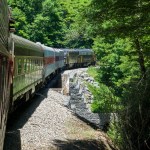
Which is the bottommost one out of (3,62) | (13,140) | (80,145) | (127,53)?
(80,145)

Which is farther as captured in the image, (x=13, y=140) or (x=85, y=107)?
(x=85, y=107)

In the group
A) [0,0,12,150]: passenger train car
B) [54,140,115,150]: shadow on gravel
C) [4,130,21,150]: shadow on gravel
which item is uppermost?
[0,0,12,150]: passenger train car

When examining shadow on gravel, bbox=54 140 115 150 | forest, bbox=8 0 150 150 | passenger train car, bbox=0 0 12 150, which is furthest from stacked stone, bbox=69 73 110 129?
passenger train car, bbox=0 0 12 150

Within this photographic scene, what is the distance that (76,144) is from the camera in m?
11.1

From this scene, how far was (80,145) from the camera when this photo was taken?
435 inches

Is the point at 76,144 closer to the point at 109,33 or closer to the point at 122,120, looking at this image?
the point at 122,120

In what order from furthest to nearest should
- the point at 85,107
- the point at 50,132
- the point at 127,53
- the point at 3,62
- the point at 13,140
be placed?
the point at 85,107 < the point at 127,53 < the point at 50,132 < the point at 13,140 < the point at 3,62

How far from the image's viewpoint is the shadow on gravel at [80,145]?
1053 cm

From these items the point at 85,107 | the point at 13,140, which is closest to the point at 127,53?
the point at 85,107

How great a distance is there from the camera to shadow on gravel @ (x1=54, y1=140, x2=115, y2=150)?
1053 centimetres

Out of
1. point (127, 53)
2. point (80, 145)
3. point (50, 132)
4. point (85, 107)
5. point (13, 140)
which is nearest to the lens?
point (13, 140)

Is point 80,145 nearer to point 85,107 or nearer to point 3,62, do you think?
point 85,107

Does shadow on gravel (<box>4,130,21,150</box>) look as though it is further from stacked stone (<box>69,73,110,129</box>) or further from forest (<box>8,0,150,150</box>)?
stacked stone (<box>69,73,110,129</box>)

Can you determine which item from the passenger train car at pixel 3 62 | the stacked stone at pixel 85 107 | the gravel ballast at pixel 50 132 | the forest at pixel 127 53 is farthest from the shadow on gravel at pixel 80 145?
the passenger train car at pixel 3 62
